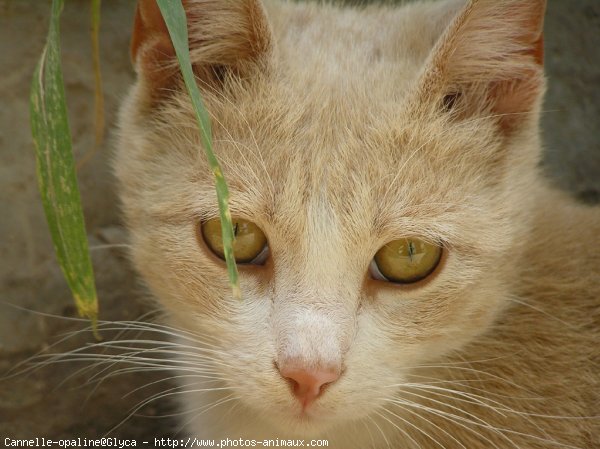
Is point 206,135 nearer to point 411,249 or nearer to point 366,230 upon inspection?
point 366,230

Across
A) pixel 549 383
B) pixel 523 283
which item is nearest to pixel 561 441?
pixel 549 383

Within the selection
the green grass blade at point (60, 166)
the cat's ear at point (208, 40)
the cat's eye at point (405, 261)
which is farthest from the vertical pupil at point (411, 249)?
the green grass blade at point (60, 166)

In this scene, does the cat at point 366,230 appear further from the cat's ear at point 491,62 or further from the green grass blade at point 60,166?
the green grass blade at point 60,166

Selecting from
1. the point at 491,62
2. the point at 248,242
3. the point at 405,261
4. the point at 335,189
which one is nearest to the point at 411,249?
the point at 405,261

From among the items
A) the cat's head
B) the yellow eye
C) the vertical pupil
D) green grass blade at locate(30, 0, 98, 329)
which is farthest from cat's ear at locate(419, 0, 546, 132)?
green grass blade at locate(30, 0, 98, 329)

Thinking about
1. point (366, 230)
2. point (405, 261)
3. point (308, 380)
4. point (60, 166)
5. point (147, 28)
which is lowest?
point (308, 380)

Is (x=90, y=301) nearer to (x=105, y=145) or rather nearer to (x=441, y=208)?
(x=441, y=208)

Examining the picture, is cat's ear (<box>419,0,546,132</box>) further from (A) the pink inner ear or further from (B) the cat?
(A) the pink inner ear
